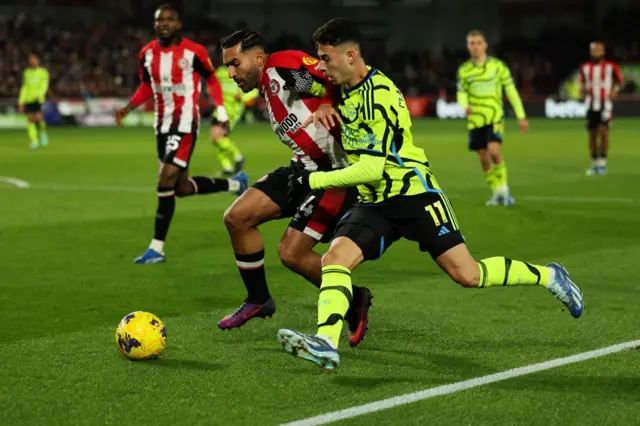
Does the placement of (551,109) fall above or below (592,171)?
below

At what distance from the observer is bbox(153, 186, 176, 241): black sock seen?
10641mm

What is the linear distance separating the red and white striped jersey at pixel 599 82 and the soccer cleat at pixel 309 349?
52.9 ft

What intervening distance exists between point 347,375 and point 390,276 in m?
3.60

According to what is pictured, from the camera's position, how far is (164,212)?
421 inches

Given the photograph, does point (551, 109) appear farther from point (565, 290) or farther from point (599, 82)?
point (565, 290)

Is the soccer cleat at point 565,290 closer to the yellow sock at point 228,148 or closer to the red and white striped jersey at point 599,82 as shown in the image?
the yellow sock at point 228,148

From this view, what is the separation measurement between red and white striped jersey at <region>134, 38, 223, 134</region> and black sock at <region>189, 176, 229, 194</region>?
1.84ft

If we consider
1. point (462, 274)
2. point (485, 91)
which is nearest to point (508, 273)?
point (462, 274)

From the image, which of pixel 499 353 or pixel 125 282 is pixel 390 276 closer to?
pixel 125 282

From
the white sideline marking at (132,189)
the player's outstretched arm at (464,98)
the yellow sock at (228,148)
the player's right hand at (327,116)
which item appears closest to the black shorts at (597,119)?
the white sideline marking at (132,189)

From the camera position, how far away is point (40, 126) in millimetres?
29594

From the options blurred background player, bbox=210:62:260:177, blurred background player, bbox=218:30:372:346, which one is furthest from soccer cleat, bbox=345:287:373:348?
blurred background player, bbox=210:62:260:177

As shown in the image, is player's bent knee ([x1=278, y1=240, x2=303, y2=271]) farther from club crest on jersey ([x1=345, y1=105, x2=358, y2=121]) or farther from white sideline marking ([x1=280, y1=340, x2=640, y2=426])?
white sideline marking ([x1=280, y1=340, x2=640, y2=426])

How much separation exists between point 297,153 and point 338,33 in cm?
128
